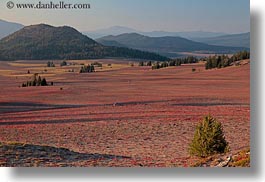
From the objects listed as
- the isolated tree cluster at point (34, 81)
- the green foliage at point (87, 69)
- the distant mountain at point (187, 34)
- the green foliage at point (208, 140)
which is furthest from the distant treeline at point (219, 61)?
the isolated tree cluster at point (34, 81)

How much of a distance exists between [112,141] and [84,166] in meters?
0.48

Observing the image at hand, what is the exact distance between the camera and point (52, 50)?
730 centimetres

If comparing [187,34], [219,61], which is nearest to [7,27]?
[187,34]

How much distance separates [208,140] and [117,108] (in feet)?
3.65

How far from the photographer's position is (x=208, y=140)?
22.8ft

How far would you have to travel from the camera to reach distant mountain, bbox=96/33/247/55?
733 centimetres

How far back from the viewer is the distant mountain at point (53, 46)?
23.5 feet

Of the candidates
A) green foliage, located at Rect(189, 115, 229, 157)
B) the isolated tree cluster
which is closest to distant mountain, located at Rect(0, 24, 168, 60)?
the isolated tree cluster

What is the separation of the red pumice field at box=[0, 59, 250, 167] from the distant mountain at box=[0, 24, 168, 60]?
0.11 meters

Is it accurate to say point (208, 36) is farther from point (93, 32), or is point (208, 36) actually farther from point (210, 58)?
point (93, 32)

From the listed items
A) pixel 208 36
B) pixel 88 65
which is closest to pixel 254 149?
pixel 208 36

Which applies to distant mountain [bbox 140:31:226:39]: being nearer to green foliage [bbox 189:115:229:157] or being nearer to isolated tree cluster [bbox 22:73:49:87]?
green foliage [bbox 189:115:229:157]

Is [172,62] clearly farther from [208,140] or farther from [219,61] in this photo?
[208,140]

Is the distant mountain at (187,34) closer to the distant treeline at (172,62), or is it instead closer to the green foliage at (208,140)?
the distant treeline at (172,62)
